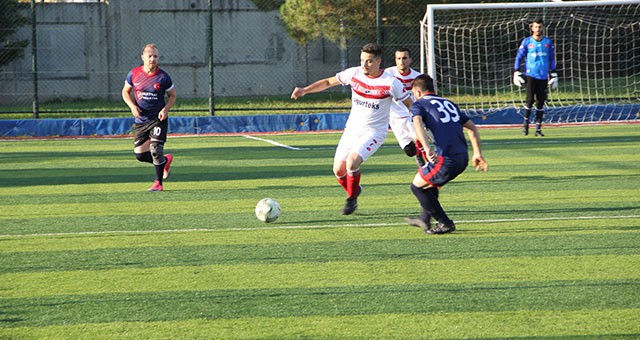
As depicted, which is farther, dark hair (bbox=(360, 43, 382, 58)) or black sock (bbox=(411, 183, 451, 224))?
dark hair (bbox=(360, 43, 382, 58))

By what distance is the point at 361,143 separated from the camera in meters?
9.90

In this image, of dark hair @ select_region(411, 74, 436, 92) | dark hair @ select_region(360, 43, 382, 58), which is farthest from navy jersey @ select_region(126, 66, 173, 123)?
dark hair @ select_region(411, 74, 436, 92)

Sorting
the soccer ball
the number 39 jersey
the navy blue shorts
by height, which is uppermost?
the number 39 jersey

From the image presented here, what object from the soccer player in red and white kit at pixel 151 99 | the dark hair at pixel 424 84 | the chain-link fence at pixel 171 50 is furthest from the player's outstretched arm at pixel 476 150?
the chain-link fence at pixel 171 50

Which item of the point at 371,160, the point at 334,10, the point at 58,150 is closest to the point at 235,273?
the point at 371,160

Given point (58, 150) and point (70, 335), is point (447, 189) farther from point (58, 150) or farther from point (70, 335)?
point (58, 150)

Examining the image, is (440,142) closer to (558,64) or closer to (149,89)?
(149,89)

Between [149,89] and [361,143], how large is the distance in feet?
11.4

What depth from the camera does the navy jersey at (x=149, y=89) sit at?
39.6ft

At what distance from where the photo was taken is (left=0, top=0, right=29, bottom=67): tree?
26.9 meters

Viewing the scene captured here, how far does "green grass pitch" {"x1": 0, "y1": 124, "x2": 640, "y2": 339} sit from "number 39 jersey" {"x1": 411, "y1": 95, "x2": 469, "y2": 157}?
0.80 m

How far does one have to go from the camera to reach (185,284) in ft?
21.8

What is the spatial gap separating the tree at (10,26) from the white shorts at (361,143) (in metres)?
19.0

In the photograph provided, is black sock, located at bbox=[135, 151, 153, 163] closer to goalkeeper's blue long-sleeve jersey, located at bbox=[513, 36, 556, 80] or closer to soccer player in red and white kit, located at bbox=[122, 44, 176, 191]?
soccer player in red and white kit, located at bbox=[122, 44, 176, 191]
